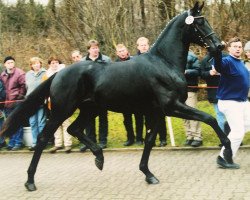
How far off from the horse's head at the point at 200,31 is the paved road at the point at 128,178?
1897 millimetres

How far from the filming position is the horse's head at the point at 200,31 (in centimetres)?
657

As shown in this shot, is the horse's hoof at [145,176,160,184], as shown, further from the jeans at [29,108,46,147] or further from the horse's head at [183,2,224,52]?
the jeans at [29,108,46,147]

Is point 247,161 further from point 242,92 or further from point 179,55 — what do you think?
point 179,55

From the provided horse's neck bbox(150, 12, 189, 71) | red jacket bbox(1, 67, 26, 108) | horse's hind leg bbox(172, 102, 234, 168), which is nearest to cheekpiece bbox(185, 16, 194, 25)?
horse's neck bbox(150, 12, 189, 71)

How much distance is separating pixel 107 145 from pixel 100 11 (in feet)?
26.1

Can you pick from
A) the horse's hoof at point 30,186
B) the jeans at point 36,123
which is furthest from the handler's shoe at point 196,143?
the horse's hoof at point 30,186

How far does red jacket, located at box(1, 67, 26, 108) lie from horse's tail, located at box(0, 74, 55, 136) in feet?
11.2

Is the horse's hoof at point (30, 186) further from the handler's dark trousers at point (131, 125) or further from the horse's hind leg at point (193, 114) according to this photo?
the handler's dark trousers at point (131, 125)

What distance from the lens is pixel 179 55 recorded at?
6.70m

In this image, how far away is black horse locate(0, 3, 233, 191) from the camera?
6.48 m

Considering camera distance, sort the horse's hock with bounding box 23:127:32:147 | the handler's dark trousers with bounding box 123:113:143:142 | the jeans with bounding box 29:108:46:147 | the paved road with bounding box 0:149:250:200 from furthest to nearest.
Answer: the horse's hock with bounding box 23:127:32:147 < the jeans with bounding box 29:108:46:147 < the handler's dark trousers with bounding box 123:113:143:142 < the paved road with bounding box 0:149:250:200

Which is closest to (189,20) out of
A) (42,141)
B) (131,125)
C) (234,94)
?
(234,94)

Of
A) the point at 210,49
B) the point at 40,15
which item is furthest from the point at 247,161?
the point at 40,15

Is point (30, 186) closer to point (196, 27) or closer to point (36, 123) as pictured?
point (196, 27)
